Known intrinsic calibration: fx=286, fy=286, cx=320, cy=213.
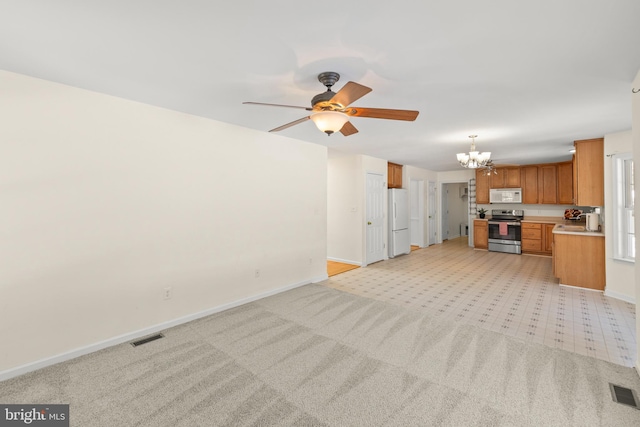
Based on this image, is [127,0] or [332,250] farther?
[332,250]

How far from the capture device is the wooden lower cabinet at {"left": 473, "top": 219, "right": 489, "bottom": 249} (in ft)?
26.2

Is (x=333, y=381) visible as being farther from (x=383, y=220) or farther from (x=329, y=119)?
(x=383, y=220)

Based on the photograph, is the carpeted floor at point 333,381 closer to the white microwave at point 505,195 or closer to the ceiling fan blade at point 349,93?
the ceiling fan blade at point 349,93

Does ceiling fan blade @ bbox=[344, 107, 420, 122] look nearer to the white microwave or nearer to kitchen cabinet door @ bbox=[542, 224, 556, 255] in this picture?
kitchen cabinet door @ bbox=[542, 224, 556, 255]

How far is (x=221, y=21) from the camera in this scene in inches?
64.3

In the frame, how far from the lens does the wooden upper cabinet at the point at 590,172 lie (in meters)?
4.45

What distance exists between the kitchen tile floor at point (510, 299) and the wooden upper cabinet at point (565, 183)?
1660 mm

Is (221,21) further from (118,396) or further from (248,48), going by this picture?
(118,396)

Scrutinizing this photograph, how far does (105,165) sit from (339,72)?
93.4 inches

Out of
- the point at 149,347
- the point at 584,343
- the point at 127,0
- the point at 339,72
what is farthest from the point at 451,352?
the point at 127,0

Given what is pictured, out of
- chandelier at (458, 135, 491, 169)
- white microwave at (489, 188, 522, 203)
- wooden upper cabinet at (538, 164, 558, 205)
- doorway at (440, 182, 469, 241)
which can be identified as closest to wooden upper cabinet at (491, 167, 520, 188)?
white microwave at (489, 188, 522, 203)

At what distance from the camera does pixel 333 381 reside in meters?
2.21

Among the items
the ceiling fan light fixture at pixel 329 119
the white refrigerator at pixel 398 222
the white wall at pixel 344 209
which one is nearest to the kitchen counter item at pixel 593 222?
the white refrigerator at pixel 398 222

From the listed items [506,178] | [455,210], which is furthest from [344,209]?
[455,210]
